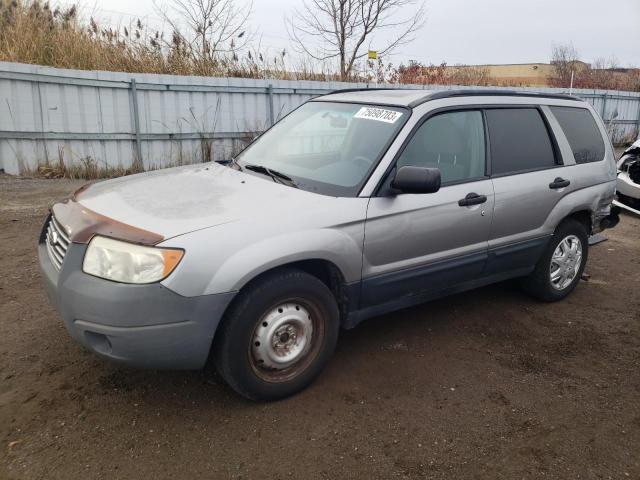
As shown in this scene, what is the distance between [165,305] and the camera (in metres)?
2.73

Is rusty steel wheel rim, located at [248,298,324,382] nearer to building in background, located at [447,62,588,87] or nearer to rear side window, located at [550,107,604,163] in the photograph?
rear side window, located at [550,107,604,163]

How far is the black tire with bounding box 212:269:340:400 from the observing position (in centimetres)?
296

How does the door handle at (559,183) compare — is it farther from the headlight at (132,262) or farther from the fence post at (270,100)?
the fence post at (270,100)

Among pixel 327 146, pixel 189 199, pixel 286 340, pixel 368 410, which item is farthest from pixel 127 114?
pixel 368 410

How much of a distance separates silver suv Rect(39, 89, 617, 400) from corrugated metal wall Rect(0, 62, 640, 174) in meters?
6.06

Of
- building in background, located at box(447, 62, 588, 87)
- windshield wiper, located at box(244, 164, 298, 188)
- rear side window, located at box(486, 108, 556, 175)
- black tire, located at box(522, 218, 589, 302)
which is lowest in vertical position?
black tire, located at box(522, 218, 589, 302)

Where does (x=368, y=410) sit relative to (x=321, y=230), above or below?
below

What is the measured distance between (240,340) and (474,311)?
2.53 meters

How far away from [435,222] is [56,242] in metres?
2.40

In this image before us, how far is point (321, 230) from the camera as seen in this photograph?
3.20 meters

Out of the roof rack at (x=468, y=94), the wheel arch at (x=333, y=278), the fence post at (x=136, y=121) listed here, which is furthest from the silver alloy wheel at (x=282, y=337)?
the fence post at (x=136, y=121)

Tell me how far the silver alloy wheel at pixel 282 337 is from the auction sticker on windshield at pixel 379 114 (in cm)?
148

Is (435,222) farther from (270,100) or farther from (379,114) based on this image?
(270,100)

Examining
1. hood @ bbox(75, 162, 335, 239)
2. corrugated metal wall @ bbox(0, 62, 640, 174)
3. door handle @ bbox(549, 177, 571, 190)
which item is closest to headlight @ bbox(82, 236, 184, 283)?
hood @ bbox(75, 162, 335, 239)
